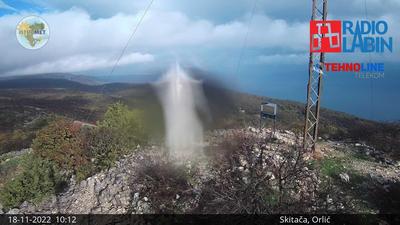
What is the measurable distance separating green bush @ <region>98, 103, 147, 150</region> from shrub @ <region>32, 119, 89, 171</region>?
1.61 meters

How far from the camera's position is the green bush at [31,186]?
1514 cm

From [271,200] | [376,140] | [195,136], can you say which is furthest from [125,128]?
[376,140]

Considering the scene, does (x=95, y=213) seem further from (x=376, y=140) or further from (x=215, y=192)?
(x=376, y=140)

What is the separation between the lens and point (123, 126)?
16.8m

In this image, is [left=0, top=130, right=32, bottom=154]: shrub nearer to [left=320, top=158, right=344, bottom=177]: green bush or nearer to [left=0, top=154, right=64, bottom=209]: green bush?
[left=0, top=154, right=64, bottom=209]: green bush

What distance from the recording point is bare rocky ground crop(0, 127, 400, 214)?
11.0 meters

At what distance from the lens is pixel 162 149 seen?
13.3 m

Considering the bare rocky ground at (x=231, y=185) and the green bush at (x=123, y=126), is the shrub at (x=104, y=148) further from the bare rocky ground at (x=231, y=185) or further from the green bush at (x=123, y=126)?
the bare rocky ground at (x=231, y=185)

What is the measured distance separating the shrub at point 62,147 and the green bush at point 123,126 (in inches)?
63.4

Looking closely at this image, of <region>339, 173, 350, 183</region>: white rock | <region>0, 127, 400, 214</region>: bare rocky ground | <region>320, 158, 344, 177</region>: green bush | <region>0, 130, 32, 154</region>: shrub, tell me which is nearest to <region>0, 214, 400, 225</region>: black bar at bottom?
<region>0, 127, 400, 214</region>: bare rocky ground

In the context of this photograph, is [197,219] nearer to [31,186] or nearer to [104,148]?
[104,148]

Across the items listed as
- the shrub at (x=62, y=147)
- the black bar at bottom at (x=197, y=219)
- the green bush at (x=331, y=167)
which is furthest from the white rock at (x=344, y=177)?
the shrub at (x=62, y=147)

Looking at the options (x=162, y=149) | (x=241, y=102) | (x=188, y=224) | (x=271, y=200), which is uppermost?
(x=241, y=102)

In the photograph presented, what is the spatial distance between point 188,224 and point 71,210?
476 centimetres
